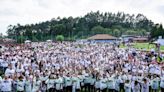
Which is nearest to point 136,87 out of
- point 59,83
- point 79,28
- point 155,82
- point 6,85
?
point 155,82

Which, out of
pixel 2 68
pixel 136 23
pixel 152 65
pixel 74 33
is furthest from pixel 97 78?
pixel 136 23

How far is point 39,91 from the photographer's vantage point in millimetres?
19734

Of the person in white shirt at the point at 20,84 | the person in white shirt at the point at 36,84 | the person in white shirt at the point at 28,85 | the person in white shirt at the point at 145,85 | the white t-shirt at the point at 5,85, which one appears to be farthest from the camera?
the person in white shirt at the point at 145,85

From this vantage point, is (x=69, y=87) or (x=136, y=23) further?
(x=136, y=23)

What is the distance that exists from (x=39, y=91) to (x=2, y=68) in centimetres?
1031

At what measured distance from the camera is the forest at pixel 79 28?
13512 cm

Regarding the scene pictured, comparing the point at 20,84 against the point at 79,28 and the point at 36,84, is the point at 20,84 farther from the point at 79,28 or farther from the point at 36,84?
the point at 79,28

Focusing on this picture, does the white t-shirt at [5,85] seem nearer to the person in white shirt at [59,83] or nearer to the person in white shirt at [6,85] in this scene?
the person in white shirt at [6,85]

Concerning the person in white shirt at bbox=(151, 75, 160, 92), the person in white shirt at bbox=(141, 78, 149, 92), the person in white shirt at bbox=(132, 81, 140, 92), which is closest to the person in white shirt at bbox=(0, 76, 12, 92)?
the person in white shirt at bbox=(132, 81, 140, 92)

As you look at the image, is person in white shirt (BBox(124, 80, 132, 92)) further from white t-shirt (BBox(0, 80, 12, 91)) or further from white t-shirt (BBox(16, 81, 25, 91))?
white t-shirt (BBox(0, 80, 12, 91))

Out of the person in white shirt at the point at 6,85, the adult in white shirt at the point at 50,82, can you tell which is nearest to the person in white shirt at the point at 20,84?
the person in white shirt at the point at 6,85

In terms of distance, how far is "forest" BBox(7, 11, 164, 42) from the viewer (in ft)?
443

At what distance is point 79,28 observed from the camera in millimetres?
151625

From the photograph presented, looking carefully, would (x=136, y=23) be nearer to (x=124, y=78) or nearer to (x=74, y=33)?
(x=74, y=33)
